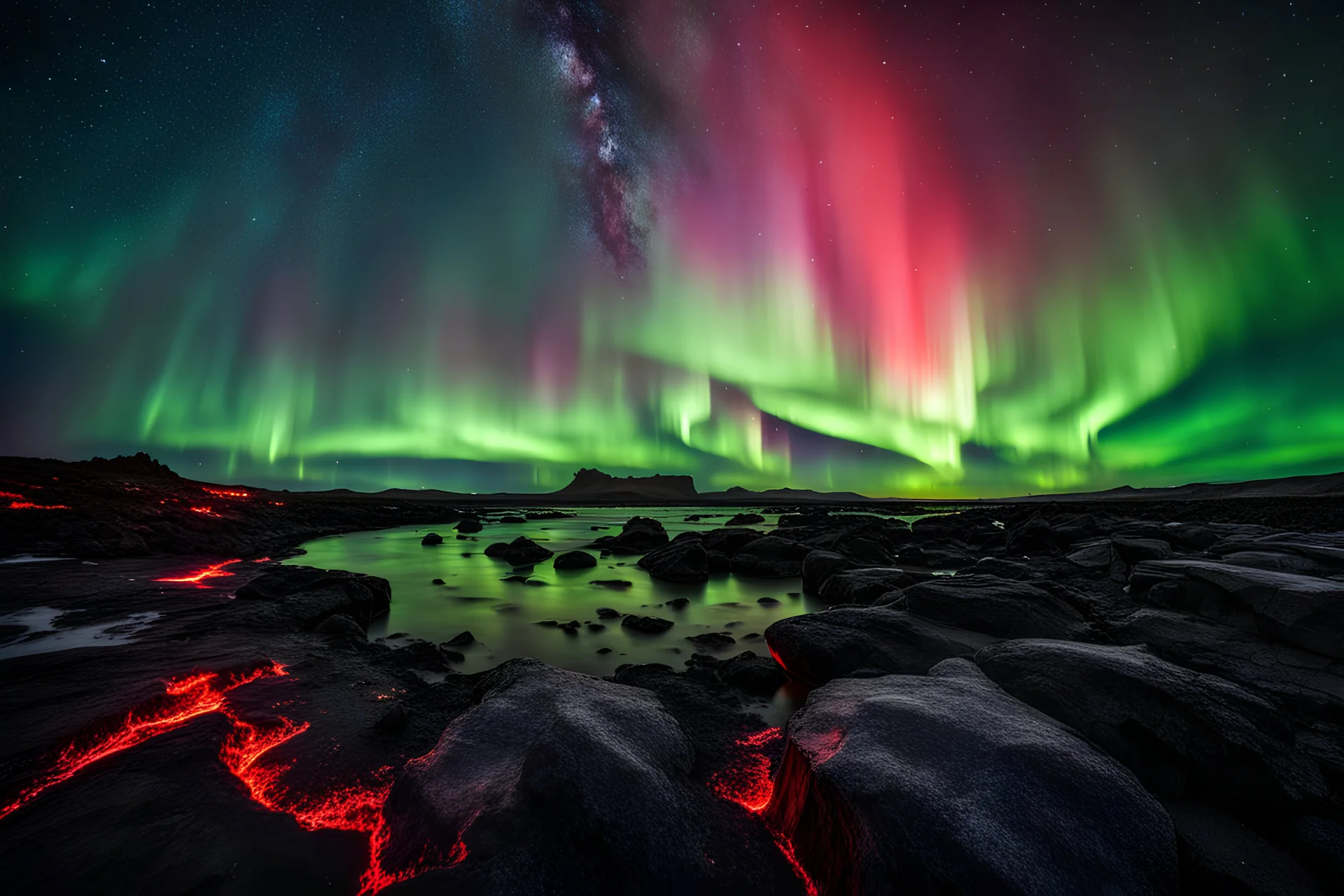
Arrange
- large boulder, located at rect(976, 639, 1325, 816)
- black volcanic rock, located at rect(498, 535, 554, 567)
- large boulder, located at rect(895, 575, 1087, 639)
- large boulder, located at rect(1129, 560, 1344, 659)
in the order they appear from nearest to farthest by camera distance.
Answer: large boulder, located at rect(976, 639, 1325, 816) < large boulder, located at rect(1129, 560, 1344, 659) < large boulder, located at rect(895, 575, 1087, 639) < black volcanic rock, located at rect(498, 535, 554, 567)

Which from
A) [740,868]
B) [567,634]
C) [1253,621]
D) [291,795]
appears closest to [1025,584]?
[1253,621]

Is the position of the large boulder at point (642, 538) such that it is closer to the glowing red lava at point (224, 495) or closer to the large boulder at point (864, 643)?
the large boulder at point (864, 643)

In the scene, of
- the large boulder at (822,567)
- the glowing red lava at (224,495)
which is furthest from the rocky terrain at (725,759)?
the glowing red lava at (224,495)

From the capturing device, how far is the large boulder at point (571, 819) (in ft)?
9.83

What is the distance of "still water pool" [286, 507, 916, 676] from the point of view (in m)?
8.94

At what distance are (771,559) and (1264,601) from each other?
12421 mm

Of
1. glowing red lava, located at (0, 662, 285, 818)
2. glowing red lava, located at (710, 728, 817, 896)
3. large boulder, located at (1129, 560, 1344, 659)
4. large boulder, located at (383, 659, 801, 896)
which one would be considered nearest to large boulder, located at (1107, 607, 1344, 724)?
large boulder, located at (1129, 560, 1344, 659)

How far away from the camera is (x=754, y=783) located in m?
4.49

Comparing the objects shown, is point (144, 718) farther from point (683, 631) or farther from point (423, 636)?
point (683, 631)

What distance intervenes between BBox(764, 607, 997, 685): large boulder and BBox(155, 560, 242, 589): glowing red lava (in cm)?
1452

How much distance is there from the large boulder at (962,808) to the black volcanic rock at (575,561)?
15436mm

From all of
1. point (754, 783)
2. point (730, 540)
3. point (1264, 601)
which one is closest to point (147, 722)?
point (754, 783)

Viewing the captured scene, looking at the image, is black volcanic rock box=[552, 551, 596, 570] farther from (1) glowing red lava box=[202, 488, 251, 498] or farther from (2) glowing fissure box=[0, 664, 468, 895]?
(1) glowing red lava box=[202, 488, 251, 498]

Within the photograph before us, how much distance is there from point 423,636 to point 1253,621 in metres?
14.6
